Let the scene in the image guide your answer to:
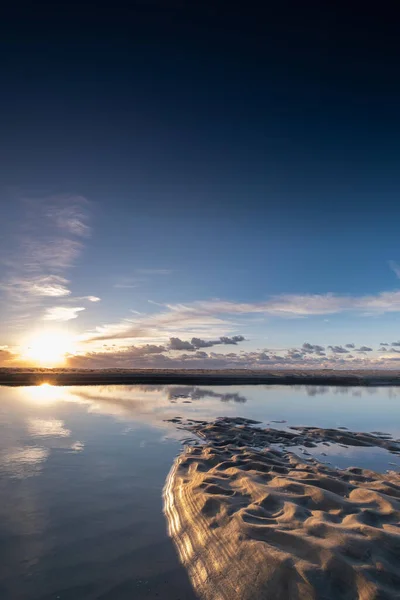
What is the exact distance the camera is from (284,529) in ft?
22.0

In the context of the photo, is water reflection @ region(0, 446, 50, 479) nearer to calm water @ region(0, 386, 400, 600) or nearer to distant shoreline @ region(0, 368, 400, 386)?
calm water @ region(0, 386, 400, 600)

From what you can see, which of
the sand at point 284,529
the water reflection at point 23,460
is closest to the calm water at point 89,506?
the water reflection at point 23,460

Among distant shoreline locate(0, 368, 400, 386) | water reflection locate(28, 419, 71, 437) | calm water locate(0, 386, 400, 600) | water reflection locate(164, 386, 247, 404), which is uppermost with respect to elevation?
distant shoreline locate(0, 368, 400, 386)

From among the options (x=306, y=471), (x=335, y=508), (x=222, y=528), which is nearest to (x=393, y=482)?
(x=306, y=471)

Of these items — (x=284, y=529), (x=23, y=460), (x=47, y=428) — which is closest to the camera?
(x=284, y=529)

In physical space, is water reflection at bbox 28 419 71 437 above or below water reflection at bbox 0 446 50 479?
above

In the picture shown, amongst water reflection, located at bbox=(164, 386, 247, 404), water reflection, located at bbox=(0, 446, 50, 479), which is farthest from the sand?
water reflection, located at bbox=(164, 386, 247, 404)

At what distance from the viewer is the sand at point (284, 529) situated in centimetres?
528

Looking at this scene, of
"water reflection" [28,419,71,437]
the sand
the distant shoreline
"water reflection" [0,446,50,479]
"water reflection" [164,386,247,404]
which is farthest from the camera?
the distant shoreline

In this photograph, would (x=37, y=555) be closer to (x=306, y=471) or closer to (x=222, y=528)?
(x=222, y=528)

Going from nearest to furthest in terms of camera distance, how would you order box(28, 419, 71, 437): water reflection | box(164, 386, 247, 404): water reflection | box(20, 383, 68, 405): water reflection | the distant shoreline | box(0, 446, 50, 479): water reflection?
1. box(0, 446, 50, 479): water reflection
2. box(28, 419, 71, 437): water reflection
3. box(20, 383, 68, 405): water reflection
4. box(164, 386, 247, 404): water reflection
5. the distant shoreline

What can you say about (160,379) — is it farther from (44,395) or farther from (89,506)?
(89,506)

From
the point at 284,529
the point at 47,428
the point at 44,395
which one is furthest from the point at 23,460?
the point at 44,395

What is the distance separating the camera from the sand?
208 inches
